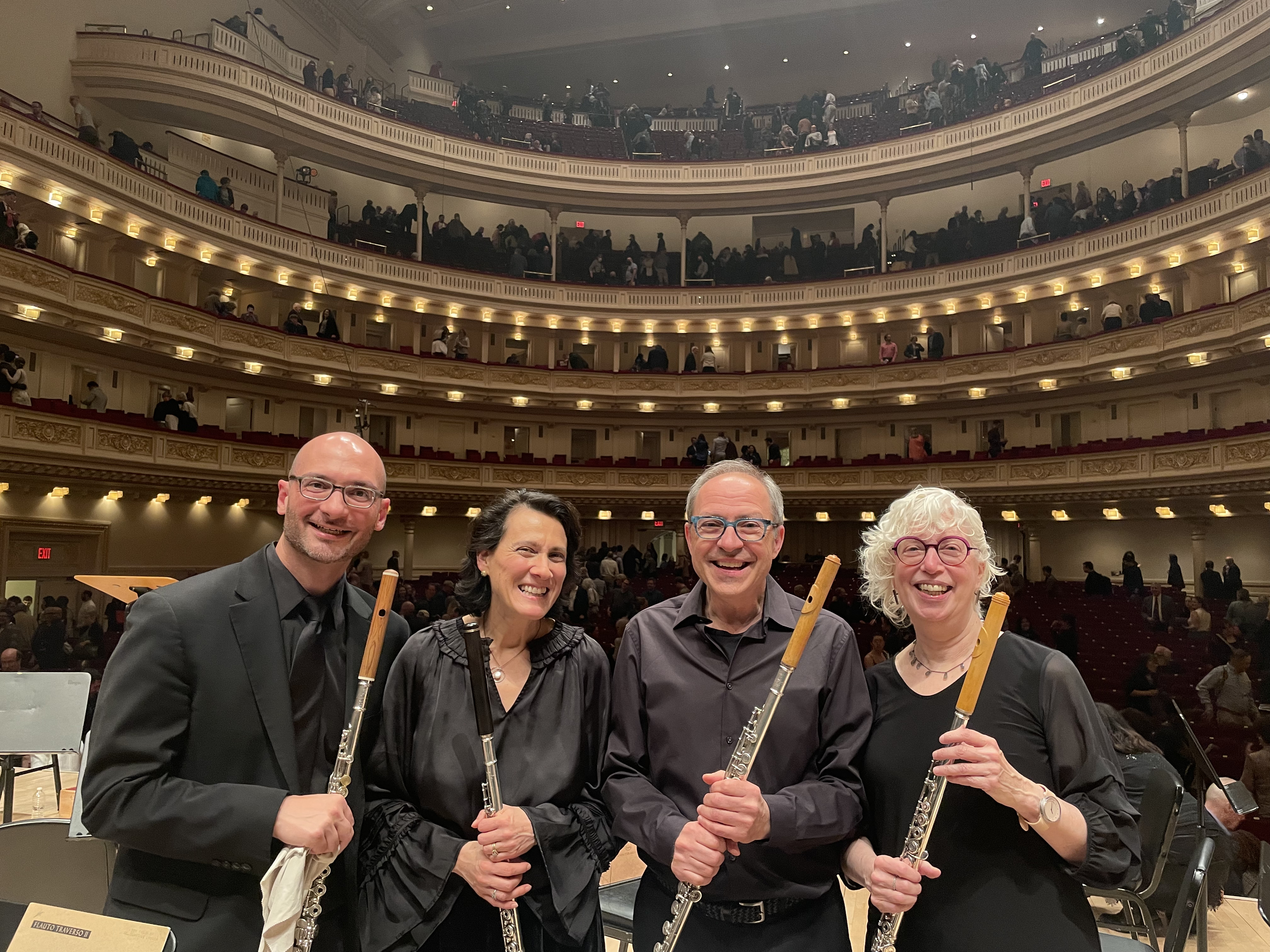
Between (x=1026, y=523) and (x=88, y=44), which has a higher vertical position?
(x=88, y=44)

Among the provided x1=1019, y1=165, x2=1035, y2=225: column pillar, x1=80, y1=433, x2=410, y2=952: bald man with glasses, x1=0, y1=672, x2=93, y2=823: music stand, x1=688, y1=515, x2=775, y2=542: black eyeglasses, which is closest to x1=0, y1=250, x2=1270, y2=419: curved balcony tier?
x1=1019, y1=165, x2=1035, y2=225: column pillar

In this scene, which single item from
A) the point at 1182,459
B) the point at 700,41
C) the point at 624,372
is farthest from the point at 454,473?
the point at 700,41

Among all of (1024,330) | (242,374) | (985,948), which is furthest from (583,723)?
(1024,330)

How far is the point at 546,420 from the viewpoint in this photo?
25859 mm

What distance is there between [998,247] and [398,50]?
22.7 meters

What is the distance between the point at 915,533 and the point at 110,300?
18.6 m

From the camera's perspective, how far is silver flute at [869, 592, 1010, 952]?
1.64 meters

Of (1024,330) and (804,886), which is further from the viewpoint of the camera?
(1024,330)

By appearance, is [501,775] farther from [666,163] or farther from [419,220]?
[666,163]

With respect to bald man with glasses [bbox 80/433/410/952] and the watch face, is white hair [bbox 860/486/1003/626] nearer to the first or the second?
the watch face

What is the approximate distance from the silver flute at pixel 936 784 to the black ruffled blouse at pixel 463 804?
738 mm

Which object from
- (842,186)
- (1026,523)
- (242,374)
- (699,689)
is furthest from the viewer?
(842,186)

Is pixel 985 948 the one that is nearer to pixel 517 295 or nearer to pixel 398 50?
pixel 517 295

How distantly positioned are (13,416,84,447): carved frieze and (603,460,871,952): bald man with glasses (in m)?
15.9
